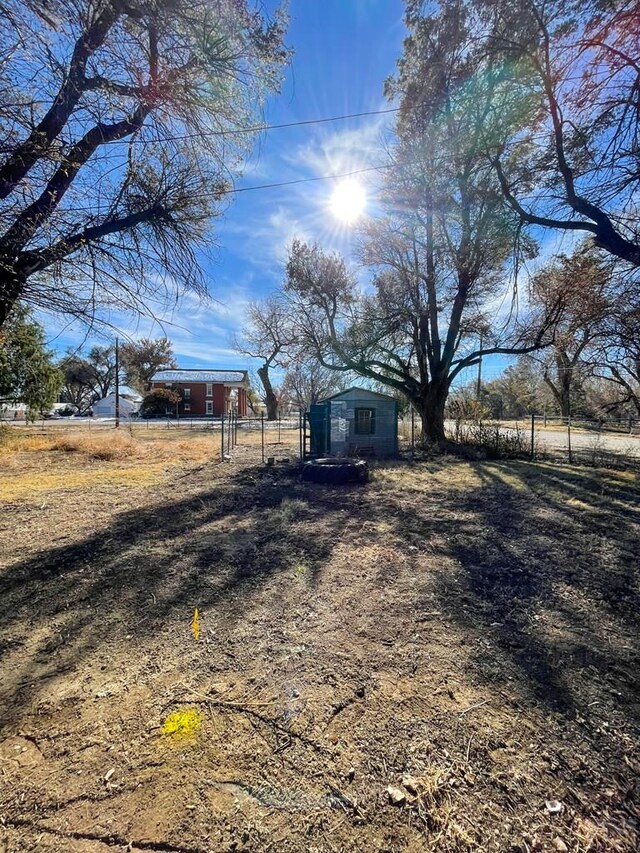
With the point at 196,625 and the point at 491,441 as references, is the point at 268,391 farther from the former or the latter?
the point at 196,625

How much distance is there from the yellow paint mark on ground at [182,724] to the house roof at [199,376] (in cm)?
4789

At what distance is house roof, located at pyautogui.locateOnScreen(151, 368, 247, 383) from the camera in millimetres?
46312

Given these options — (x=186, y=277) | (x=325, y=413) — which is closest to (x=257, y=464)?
(x=325, y=413)

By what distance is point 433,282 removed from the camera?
14.2 metres

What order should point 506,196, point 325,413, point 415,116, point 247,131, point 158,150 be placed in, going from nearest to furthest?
point 158,150 → point 247,131 → point 506,196 → point 415,116 → point 325,413

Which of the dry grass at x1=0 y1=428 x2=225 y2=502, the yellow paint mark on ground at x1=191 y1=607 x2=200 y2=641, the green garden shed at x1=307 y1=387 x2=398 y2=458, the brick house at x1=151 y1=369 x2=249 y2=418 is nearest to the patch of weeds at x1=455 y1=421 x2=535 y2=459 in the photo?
the green garden shed at x1=307 y1=387 x2=398 y2=458

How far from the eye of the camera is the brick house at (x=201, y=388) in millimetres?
46000

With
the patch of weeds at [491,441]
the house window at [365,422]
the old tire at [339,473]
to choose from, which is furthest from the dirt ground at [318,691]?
the patch of weeds at [491,441]

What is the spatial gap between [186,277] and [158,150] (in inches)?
52.2

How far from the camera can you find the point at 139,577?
3.54m

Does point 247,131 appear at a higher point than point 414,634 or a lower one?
higher

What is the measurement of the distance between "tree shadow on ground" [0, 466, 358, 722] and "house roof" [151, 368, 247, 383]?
43727 mm

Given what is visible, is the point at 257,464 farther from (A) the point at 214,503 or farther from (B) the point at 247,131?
(B) the point at 247,131

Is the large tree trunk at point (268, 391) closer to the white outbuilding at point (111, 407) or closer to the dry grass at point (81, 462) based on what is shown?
the white outbuilding at point (111, 407)
